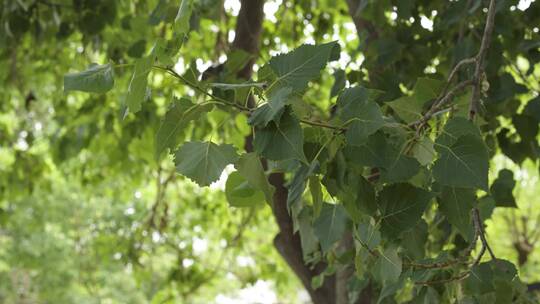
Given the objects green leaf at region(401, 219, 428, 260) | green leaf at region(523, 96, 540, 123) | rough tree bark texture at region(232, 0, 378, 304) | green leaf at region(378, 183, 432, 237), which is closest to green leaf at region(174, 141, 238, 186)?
green leaf at region(378, 183, 432, 237)

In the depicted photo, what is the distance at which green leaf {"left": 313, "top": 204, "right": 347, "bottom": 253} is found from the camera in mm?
1222

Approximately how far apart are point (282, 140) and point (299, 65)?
0.34 feet

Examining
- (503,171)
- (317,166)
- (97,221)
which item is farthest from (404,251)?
(97,221)

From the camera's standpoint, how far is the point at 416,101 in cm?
122

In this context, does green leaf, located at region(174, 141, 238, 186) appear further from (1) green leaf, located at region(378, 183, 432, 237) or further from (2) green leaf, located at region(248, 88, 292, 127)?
(1) green leaf, located at region(378, 183, 432, 237)

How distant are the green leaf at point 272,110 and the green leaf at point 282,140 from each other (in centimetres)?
2

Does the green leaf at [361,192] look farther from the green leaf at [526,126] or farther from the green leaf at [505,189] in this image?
the green leaf at [526,126]

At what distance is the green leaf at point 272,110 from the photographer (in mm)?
864

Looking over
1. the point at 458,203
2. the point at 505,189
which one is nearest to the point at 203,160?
the point at 458,203

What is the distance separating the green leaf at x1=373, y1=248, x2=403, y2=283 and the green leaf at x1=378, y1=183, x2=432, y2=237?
0.06m

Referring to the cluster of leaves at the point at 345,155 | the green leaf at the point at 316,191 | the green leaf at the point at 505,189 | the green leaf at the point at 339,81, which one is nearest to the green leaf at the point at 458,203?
the cluster of leaves at the point at 345,155

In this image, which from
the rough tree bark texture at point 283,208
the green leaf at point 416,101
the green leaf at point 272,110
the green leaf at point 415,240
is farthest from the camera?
the rough tree bark texture at point 283,208

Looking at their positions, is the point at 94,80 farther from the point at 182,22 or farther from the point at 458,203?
the point at 458,203

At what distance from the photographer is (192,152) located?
0.96 m
